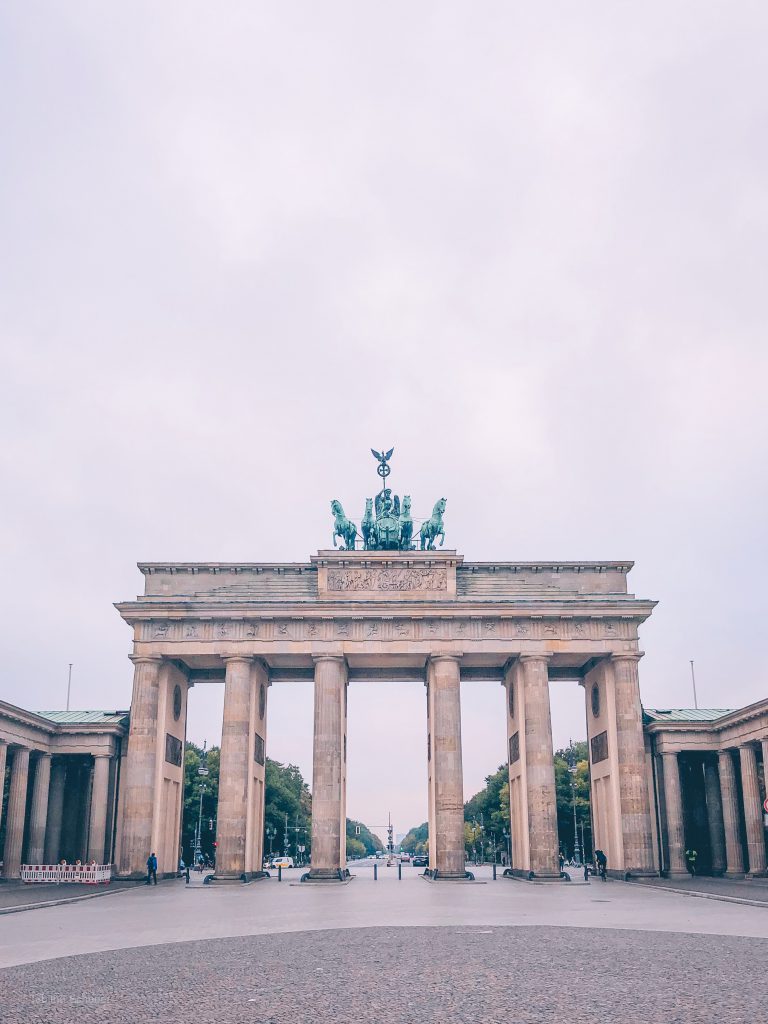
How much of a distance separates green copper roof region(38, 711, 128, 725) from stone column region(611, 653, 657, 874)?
3077 cm

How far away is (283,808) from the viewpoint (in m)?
116

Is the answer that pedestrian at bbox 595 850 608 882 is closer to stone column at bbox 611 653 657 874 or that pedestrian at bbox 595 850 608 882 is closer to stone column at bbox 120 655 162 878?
stone column at bbox 611 653 657 874

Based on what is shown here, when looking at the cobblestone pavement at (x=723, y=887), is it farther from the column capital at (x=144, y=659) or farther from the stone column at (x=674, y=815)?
the column capital at (x=144, y=659)

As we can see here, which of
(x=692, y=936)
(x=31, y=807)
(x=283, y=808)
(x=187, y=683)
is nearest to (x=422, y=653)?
(x=187, y=683)

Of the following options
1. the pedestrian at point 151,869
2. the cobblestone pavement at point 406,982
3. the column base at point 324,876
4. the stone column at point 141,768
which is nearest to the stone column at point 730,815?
the column base at point 324,876

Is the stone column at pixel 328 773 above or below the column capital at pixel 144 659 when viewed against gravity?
below

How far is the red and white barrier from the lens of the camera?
170 feet

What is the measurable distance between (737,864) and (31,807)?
41816mm

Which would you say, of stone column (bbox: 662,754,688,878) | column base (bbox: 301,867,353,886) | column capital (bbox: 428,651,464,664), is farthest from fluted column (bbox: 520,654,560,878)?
column base (bbox: 301,867,353,886)

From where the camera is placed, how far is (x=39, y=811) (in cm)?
5897

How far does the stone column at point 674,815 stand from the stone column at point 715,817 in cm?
231

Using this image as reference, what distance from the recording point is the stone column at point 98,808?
58.4m

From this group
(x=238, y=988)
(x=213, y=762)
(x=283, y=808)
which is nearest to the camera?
(x=238, y=988)

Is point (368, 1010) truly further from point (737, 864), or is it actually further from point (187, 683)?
point (187, 683)
